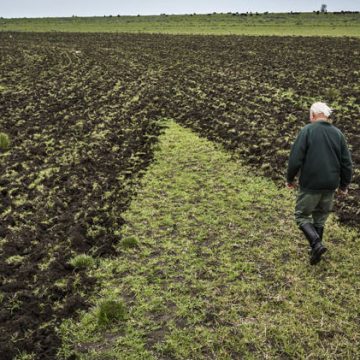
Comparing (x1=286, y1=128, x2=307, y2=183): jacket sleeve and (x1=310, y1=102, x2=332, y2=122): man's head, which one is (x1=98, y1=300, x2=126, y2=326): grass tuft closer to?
(x1=286, y1=128, x2=307, y2=183): jacket sleeve

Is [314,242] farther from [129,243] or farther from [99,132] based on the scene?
[99,132]

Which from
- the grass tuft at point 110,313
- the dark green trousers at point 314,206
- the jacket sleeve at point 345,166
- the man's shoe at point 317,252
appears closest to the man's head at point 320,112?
the jacket sleeve at point 345,166

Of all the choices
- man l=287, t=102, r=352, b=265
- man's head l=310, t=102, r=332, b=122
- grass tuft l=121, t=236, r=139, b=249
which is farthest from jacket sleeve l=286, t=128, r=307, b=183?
grass tuft l=121, t=236, r=139, b=249

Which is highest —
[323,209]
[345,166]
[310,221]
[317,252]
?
[345,166]

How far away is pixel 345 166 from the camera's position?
750 cm

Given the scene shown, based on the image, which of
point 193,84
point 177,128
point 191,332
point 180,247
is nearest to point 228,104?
point 177,128

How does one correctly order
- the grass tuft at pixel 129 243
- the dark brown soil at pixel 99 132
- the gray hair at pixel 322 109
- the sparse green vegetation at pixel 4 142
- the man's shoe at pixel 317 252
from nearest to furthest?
the gray hair at pixel 322 109 → the man's shoe at pixel 317 252 → the dark brown soil at pixel 99 132 → the grass tuft at pixel 129 243 → the sparse green vegetation at pixel 4 142

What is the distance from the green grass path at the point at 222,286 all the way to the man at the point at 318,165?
94cm

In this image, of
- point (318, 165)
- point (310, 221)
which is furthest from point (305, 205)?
point (318, 165)

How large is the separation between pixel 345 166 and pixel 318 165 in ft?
1.78

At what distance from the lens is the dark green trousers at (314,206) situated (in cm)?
764

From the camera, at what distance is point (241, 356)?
5.91 m

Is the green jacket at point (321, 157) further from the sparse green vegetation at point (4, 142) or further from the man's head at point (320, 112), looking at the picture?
the sparse green vegetation at point (4, 142)

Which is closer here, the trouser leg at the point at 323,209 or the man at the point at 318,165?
the man at the point at 318,165
